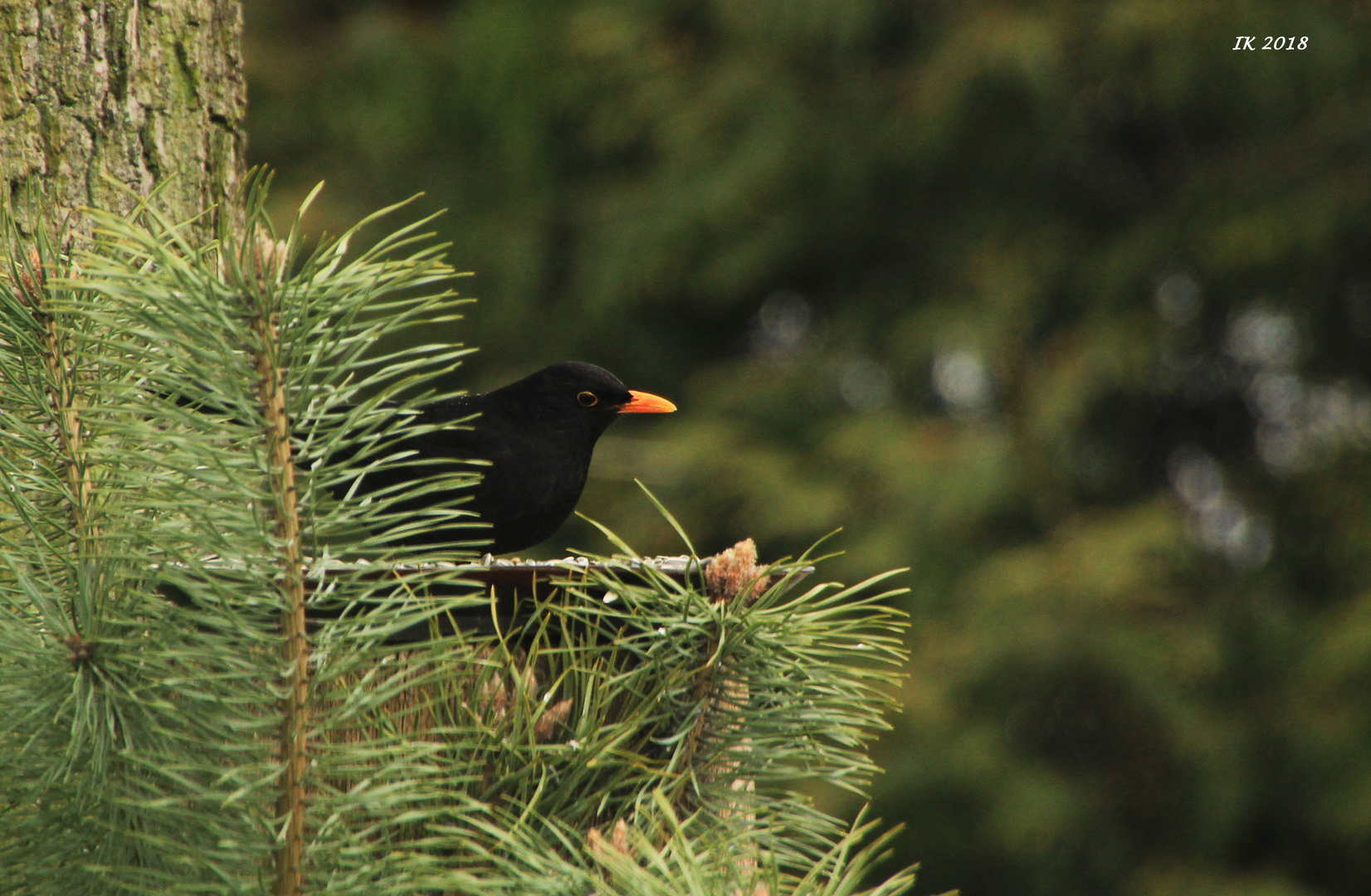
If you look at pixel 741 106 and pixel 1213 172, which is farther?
pixel 741 106

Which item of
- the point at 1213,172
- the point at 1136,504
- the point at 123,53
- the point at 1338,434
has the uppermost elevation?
the point at 1213,172

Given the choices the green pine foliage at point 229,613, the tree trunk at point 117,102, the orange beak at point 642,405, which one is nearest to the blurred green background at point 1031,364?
the orange beak at point 642,405

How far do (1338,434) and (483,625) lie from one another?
17.0ft

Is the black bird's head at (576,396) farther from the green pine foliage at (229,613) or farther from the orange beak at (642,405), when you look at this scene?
the green pine foliage at (229,613)

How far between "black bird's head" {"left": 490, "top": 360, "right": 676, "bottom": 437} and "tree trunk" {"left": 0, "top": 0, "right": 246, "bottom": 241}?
58 centimetres

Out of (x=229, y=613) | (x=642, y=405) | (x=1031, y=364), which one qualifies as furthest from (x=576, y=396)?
(x=1031, y=364)

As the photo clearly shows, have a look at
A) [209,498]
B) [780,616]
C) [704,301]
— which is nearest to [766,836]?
[780,616]

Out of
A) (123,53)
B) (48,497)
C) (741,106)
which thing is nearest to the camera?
(48,497)

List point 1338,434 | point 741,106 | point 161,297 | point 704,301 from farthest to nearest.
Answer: point 704,301 → point 741,106 → point 1338,434 → point 161,297

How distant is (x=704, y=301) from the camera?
669 cm

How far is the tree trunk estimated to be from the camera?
139cm

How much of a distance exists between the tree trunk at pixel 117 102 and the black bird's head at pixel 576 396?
58 centimetres

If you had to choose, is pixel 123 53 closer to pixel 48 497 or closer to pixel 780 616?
pixel 48 497

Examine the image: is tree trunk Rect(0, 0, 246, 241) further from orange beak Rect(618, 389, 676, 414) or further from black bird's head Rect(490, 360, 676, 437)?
orange beak Rect(618, 389, 676, 414)
